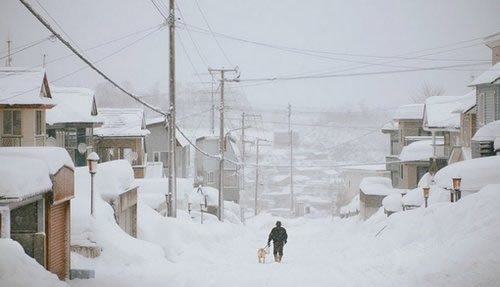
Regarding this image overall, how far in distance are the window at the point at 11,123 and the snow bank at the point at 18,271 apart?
21.2 metres

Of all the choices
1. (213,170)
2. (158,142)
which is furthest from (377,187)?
(158,142)

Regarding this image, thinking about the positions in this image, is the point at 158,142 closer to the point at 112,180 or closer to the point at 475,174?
the point at 475,174

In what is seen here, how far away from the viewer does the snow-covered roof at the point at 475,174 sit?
23.3 metres

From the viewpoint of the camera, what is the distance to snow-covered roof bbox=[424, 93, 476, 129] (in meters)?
41.8

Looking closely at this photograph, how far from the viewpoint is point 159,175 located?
46875 millimetres

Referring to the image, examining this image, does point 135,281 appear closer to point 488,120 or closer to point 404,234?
point 404,234

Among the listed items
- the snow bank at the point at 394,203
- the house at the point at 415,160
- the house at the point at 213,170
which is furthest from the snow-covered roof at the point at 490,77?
the house at the point at 213,170

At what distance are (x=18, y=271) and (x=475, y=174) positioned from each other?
20382 mm

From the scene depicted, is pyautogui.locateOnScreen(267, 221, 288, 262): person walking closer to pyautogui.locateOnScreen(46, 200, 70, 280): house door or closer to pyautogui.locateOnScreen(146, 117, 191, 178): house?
pyautogui.locateOnScreen(46, 200, 70, 280): house door

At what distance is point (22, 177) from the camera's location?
9992 mm

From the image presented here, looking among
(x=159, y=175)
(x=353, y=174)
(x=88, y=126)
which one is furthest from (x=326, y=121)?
(x=88, y=126)

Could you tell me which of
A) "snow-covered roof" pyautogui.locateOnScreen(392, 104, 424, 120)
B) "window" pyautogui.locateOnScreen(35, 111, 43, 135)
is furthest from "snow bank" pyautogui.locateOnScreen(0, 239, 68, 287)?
"snow-covered roof" pyautogui.locateOnScreen(392, 104, 424, 120)

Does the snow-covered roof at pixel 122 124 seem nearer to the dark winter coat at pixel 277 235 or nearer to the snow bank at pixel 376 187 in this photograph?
the snow bank at pixel 376 187

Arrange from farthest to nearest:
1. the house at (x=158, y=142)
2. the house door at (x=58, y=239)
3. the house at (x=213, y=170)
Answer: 1. the house at (x=213, y=170)
2. the house at (x=158, y=142)
3. the house door at (x=58, y=239)
